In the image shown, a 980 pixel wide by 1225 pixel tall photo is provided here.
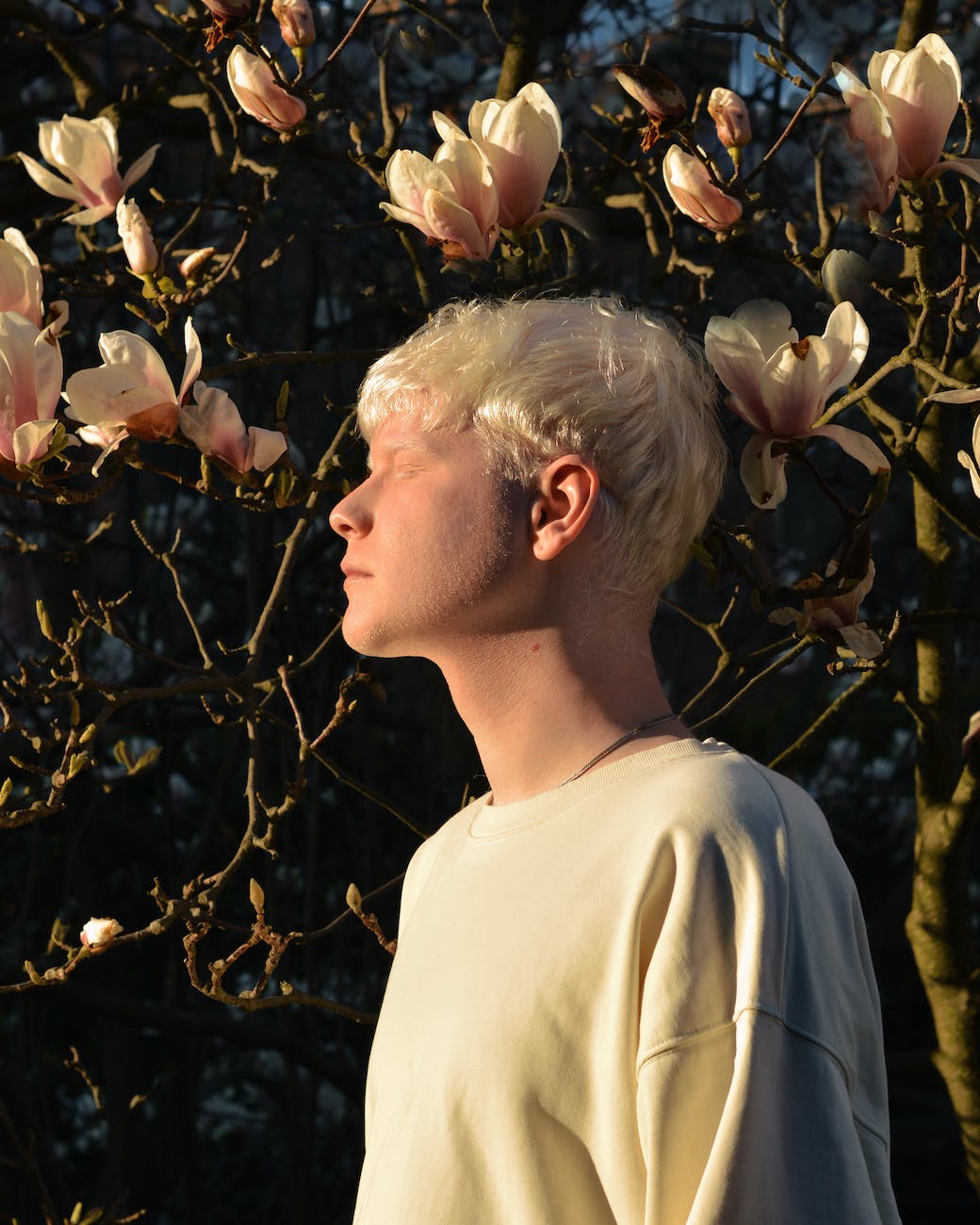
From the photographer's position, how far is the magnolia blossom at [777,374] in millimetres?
1506

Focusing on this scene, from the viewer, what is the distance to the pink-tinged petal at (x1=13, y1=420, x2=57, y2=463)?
1.45 m

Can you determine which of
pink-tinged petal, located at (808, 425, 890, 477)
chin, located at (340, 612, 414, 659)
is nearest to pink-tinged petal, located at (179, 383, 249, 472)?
chin, located at (340, 612, 414, 659)

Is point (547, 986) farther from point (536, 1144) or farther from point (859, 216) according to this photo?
point (859, 216)

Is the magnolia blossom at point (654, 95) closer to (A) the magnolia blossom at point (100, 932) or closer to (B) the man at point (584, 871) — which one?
(B) the man at point (584, 871)

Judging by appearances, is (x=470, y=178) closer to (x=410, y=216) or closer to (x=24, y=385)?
(x=410, y=216)

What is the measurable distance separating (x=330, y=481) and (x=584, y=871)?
2.76 feet

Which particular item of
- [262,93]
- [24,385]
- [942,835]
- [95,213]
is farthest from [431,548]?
[942,835]

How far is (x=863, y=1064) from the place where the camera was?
4.10ft

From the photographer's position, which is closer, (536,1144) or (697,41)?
(536,1144)

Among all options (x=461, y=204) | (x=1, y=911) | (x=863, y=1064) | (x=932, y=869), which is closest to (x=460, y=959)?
(x=863, y=1064)

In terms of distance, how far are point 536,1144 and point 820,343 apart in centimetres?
78

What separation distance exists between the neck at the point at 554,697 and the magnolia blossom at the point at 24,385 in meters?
0.43

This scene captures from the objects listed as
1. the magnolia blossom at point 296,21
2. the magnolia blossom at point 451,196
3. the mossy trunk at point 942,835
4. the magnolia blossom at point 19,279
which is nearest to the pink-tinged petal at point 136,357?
the magnolia blossom at point 19,279

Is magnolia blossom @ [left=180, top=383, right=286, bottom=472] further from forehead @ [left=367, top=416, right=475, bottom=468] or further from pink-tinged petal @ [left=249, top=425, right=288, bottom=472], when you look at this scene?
forehead @ [left=367, top=416, right=475, bottom=468]
